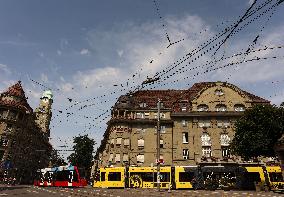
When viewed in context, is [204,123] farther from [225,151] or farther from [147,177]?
[147,177]

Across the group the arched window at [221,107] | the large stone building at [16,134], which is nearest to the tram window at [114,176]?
the large stone building at [16,134]

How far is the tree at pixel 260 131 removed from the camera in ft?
104

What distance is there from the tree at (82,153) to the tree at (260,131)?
136 feet

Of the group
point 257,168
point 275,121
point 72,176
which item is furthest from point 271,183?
point 72,176

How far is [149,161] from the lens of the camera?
45719mm

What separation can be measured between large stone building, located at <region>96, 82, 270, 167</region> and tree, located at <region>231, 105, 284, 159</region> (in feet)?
33.8

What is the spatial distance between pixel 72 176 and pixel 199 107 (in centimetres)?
2236

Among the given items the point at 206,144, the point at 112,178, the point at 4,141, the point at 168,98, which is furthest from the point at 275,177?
the point at 4,141

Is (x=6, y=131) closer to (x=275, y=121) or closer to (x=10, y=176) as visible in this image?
(x=10, y=176)

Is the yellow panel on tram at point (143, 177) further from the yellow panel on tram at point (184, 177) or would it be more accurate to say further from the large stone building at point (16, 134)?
the large stone building at point (16, 134)

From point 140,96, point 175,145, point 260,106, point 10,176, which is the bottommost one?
point 10,176

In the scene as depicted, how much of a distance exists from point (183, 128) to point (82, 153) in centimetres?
3037

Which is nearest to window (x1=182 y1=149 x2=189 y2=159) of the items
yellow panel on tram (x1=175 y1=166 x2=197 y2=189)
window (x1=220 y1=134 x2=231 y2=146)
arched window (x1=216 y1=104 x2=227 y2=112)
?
window (x1=220 y1=134 x2=231 y2=146)

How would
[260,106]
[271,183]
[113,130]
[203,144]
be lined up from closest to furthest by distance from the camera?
[271,183], [260,106], [203,144], [113,130]
